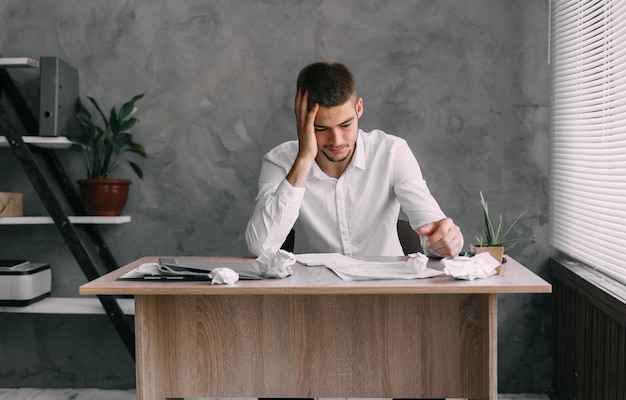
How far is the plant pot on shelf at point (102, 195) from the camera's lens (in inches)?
106

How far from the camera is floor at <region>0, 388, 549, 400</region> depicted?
2.86 m

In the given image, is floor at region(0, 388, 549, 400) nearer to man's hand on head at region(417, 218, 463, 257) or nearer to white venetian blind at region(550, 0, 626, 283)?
white venetian blind at region(550, 0, 626, 283)

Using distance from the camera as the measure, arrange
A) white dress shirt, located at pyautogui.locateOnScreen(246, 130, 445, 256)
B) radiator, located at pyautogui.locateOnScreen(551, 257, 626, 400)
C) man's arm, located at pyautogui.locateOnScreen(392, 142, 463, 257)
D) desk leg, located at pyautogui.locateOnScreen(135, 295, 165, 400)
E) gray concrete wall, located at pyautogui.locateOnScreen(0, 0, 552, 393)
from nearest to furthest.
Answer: desk leg, located at pyautogui.locateOnScreen(135, 295, 165, 400) → radiator, located at pyautogui.locateOnScreen(551, 257, 626, 400) → man's arm, located at pyautogui.locateOnScreen(392, 142, 463, 257) → white dress shirt, located at pyautogui.locateOnScreen(246, 130, 445, 256) → gray concrete wall, located at pyautogui.locateOnScreen(0, 0, 552, 393)

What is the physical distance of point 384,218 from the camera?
232 centimetres

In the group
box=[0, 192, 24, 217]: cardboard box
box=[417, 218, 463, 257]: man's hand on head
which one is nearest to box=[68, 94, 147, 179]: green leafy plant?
box=[0, 192, 24, 217]: cardboard box

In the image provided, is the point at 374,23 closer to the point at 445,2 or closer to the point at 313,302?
the point at 445,2

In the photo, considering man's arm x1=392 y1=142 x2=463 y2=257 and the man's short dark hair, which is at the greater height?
the man's short dark hair

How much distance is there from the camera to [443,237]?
5.57 ft

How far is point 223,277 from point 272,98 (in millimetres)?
1575

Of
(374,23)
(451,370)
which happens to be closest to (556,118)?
(374,23)

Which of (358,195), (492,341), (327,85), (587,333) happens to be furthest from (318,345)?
(587,333)

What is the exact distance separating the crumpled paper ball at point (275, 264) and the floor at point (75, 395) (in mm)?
1744

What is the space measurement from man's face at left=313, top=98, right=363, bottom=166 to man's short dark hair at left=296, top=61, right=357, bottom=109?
0.08 ft

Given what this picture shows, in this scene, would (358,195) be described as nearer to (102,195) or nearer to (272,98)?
(272,98)
